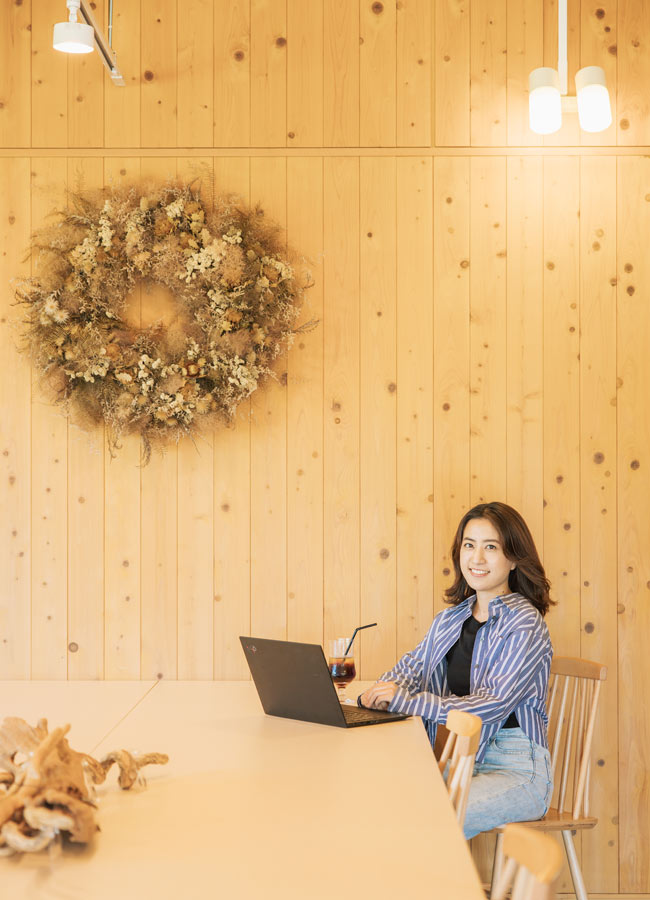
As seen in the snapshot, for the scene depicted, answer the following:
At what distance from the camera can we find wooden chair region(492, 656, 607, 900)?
7.99 feet

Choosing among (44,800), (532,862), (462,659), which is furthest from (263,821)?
(462,659)

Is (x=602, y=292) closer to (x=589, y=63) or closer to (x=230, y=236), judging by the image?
(x=589, y=63)

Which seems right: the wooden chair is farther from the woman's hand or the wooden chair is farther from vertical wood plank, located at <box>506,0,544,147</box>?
vertical wood plank, located at <box>506,0,544,147</box>

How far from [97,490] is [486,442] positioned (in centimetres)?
139

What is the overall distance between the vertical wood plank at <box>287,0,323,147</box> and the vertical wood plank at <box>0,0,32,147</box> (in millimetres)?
927

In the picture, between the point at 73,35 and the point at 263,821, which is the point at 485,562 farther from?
the point at 73,35

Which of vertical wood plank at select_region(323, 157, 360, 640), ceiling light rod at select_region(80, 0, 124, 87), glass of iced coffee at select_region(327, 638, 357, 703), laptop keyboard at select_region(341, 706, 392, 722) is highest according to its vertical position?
ceiling light rod at select_region(80, 0, 124, 87)

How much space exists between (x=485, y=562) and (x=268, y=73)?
1.86 metres

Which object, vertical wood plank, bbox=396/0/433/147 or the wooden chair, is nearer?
the wooden chair

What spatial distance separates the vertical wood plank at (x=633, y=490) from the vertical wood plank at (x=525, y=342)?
0.28 metres

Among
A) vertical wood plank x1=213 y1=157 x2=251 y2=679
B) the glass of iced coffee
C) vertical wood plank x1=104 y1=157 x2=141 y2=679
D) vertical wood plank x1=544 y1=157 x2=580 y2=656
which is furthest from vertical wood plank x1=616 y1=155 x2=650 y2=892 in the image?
vertical wood plank x1=104 y1=157 x2=141 y2=679

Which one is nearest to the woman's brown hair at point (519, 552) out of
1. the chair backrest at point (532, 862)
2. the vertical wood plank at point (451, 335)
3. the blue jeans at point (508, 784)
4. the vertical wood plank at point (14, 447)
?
the vertical wood plank at point (451, 335)

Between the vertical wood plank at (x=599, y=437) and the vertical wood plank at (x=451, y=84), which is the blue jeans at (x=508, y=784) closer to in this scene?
the vertical wood plank at (x=599, y=437)

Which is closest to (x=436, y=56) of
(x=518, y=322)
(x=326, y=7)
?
(x=326, y=7)
